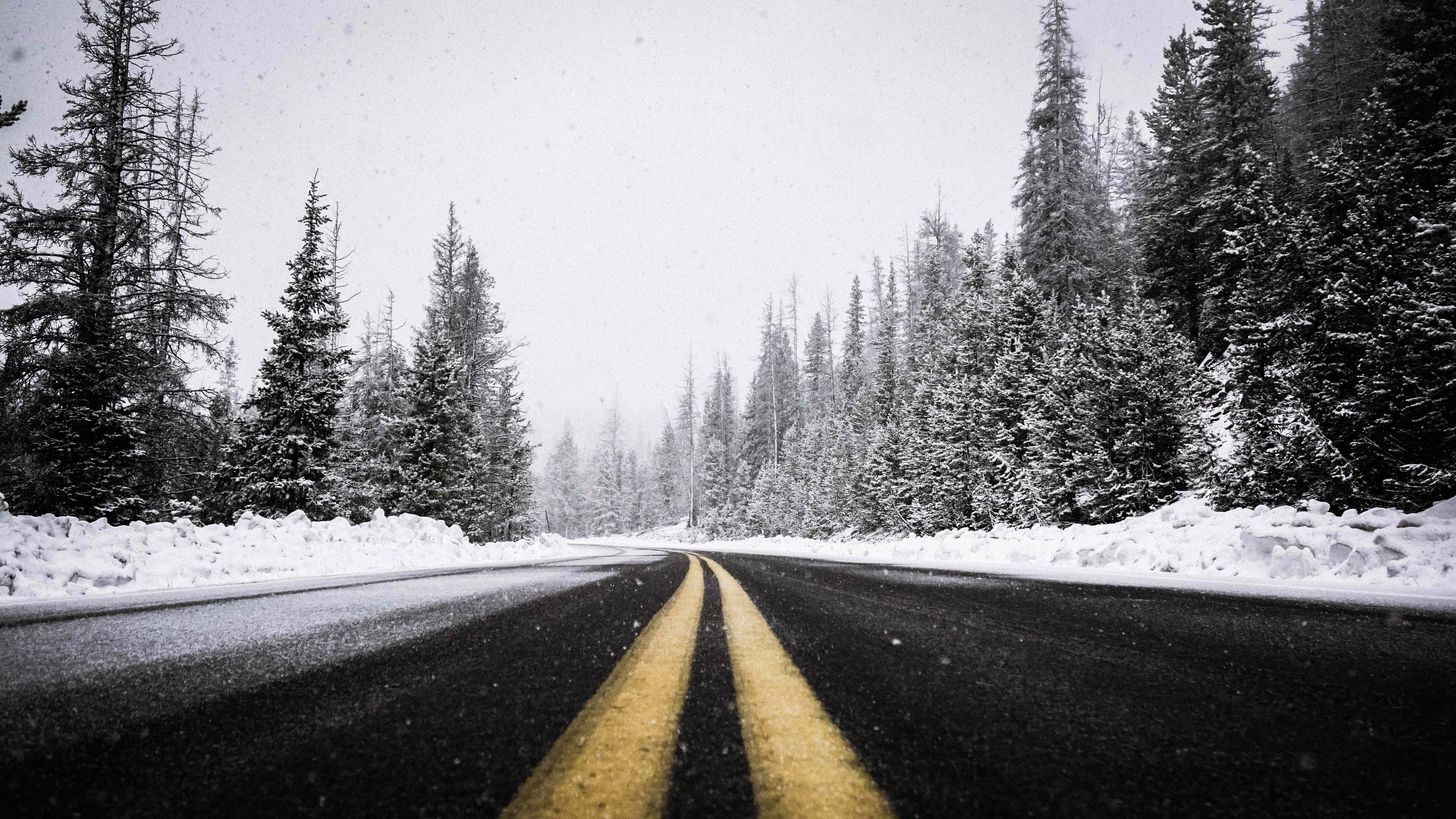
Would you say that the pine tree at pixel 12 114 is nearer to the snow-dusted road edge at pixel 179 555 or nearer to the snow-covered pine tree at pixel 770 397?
the snow-dusted road edge at pixel 179 555

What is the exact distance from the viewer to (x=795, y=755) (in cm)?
90

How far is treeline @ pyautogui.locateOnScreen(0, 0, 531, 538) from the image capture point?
11891mm

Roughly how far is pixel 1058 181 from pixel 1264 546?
922 inches

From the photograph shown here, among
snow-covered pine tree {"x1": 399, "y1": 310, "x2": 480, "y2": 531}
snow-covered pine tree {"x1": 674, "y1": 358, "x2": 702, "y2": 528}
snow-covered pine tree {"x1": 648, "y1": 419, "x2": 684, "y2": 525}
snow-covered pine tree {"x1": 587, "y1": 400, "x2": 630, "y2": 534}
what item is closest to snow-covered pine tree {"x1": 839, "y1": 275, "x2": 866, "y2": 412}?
snow-covered pine tree {"x1": 674, "y1": 358, "x2": 702, "y2": 528}

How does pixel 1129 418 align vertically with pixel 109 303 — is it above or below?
below

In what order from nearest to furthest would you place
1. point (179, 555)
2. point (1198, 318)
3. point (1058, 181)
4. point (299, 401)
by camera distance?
1. point (179, 555)
2. point (299, 401)
3. point (1198, 318)
4. point (1058, 181)

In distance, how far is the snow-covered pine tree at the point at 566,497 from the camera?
76188 mm

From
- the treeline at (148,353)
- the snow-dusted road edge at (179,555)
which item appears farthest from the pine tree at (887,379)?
the snow-dusted road edge at (179,555)

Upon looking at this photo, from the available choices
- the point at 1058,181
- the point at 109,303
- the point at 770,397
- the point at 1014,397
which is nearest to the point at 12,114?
the point at 109,303

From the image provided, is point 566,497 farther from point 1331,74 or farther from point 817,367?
point 1331,74

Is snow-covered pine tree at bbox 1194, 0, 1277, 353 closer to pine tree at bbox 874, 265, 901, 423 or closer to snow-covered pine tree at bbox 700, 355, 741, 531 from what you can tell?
pine tree at bbox 874, 265, 901, 423

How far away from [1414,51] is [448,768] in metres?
22.8

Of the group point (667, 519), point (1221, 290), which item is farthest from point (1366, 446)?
point (667, 519)

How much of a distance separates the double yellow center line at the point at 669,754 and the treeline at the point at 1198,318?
10.3 m
